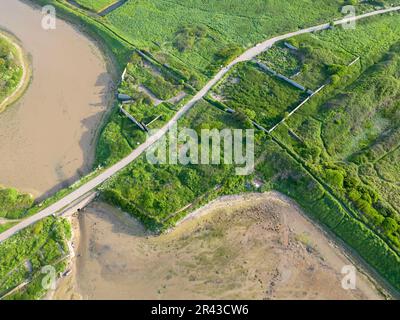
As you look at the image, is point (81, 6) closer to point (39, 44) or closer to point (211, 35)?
point (39, 44)

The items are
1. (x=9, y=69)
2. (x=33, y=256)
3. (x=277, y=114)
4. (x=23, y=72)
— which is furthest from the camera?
(x=23, y=72)

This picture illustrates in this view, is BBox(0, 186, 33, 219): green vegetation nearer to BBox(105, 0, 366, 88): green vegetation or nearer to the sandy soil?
the sandy soil

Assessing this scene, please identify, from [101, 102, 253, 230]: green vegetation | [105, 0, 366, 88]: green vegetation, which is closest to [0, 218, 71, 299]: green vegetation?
[101, 102, 253, 230]: green vegetation

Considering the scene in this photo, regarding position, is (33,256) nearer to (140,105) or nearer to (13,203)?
(13,203)

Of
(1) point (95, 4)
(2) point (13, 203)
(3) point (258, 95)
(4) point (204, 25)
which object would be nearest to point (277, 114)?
(3) point (258, 95)

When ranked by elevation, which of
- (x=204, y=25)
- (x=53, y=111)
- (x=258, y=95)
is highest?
(x=204, y=25)
